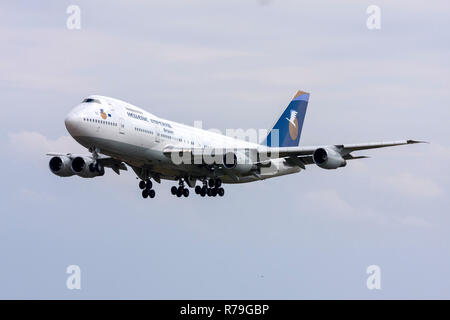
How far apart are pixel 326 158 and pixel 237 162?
22.0 feet

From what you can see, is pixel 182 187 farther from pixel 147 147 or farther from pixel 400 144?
pixel 400 144

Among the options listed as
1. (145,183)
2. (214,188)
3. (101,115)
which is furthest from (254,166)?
(101,115)

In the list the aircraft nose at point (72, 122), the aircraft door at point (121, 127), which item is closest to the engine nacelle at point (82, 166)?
the aircraft door at point (121, 127)

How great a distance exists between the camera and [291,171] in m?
81.9

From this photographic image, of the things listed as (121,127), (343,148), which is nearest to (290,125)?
(343,148)

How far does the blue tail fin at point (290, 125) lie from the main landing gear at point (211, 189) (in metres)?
10.5

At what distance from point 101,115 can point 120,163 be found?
9.67 m

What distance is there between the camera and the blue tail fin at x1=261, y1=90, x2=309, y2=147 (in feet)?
284

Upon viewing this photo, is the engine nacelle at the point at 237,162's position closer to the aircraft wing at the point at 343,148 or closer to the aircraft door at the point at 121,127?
the aircraft wing at the point at 343,148

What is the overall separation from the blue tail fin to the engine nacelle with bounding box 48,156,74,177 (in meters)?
17.7

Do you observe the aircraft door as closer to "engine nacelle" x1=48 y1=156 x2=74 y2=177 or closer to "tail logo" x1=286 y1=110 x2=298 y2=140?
"engine nacelle" x1=48 y1=156 x2=74 y2=177

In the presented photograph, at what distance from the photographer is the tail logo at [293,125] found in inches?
3484

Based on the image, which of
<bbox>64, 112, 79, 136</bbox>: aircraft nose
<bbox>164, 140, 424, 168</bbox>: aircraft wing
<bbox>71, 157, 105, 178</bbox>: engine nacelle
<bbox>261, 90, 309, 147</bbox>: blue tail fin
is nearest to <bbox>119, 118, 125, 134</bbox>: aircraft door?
<bbox>64, 112, 79, 136</bbox>: aircraft nose

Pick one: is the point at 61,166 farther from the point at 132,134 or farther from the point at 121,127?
the point at 121,127
